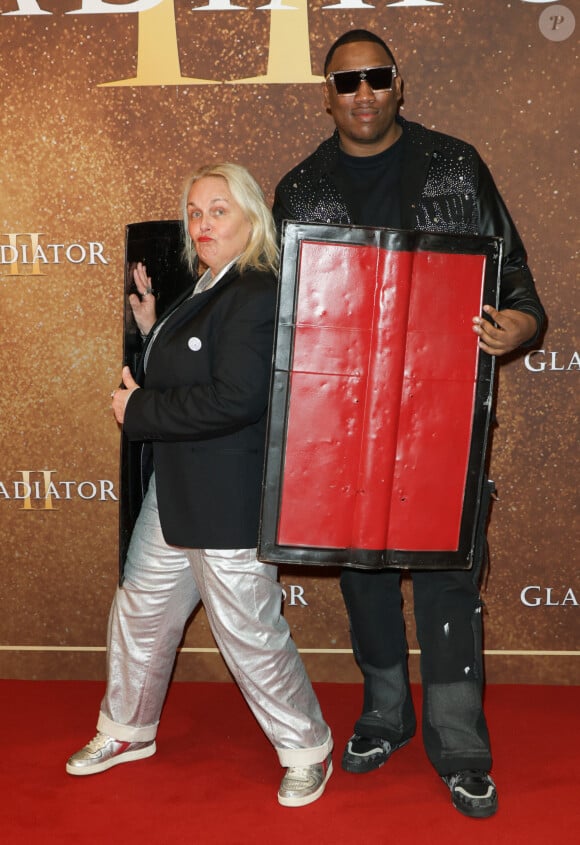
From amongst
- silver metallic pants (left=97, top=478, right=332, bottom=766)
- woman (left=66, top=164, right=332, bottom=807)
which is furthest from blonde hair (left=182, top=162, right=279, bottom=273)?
silver metallic pants (left=97, top=478, right=332, bottom=766)

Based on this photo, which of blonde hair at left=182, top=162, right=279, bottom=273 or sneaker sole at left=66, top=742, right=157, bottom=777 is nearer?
blonde hair at left=182, top=162, right=279, bottom=273

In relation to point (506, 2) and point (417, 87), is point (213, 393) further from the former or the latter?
point (506, 2)

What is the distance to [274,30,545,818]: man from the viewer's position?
2.54 metres

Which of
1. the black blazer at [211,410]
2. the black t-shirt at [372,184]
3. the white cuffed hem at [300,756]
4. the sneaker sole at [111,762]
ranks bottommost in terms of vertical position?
the sneaker sole at [111,762]

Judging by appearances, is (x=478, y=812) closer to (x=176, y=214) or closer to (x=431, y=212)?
(x=431, y=212)

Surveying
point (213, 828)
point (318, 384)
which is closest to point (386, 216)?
point (318, 384)

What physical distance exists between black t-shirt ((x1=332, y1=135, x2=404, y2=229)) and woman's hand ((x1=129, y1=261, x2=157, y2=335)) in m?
0.60

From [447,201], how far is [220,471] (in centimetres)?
95

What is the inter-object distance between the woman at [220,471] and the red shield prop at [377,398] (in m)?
0.09

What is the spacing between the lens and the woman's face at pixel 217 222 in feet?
7.98

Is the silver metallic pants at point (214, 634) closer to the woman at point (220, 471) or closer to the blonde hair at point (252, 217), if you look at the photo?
the woman at point (220, 471)

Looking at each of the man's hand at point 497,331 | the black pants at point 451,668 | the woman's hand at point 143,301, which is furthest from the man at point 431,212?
the woman's hand at point 143,301

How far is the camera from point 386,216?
2.59 meters

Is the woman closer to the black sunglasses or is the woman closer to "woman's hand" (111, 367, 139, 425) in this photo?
"woman's hand" (111, 367, 139, 425)
